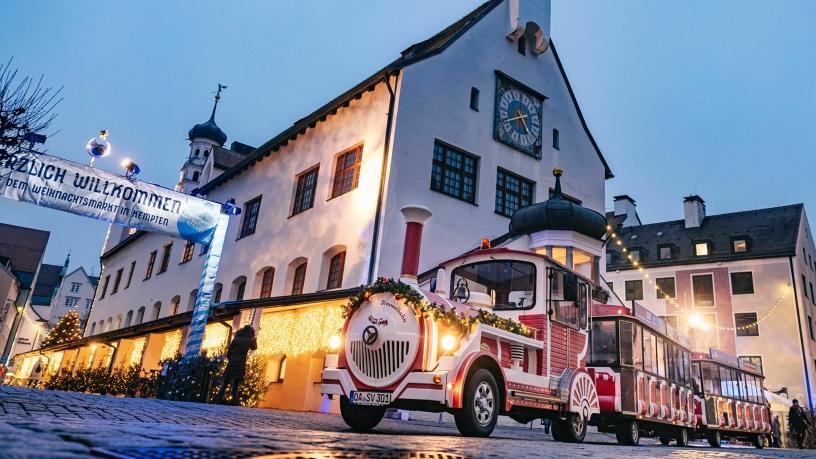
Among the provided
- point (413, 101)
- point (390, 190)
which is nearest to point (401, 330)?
point (390, 190)

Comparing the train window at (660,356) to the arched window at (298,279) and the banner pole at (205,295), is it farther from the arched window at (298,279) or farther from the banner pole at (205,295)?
the banner pole at (205,295)

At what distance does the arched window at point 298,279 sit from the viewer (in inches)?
750

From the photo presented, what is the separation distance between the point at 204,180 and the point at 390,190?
58.1 ft

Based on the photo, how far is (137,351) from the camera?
966 inches

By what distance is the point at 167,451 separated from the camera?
2.54 meters

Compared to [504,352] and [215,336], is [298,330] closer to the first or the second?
[215,336]

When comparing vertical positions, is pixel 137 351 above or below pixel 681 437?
above

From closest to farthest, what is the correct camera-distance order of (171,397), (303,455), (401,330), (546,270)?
(303,455) < (401,330) < (546,270) < (171,397)

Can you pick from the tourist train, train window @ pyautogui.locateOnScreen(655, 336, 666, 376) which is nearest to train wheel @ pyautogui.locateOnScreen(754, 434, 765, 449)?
the tourist train

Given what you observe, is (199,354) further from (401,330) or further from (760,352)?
(760,352)

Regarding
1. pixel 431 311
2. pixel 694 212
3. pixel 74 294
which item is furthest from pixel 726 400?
pixel 74 294

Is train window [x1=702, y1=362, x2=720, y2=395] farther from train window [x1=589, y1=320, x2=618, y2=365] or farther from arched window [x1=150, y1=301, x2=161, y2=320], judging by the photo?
arched window [x1=150, y1=301, x2=161, y2=320]

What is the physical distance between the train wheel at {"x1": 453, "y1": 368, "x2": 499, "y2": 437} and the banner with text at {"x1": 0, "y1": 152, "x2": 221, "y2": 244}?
11445mm

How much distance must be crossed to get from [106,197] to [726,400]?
16723mm
